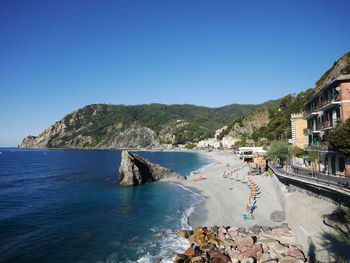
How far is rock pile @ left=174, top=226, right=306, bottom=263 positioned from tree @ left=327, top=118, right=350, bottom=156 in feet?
28.6

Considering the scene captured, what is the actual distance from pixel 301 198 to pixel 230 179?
23.8m

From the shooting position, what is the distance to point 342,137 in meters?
20.3

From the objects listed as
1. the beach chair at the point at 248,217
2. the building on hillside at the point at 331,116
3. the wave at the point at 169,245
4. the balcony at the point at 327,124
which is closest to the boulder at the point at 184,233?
the wave at the point at 169,245

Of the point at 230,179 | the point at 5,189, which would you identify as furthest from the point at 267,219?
the point at 5,189

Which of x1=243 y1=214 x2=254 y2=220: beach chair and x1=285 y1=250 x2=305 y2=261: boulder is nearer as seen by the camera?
x1=285 y1=250 x2=305 y2=261: boulder

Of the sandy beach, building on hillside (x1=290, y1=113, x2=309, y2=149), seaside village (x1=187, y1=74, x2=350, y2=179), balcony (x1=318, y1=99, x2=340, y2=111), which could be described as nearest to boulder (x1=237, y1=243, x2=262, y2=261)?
the sandy beach

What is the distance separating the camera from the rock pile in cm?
1528

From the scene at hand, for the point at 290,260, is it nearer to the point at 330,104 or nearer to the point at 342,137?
the point at 342,137

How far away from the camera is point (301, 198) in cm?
2275

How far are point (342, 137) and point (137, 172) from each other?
34.9 meters

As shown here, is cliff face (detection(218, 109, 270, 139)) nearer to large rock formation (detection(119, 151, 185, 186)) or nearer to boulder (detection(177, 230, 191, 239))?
large rock formation (detection(119, 151, 185, 186))

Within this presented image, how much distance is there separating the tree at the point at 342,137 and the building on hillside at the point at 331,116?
9.53 ft

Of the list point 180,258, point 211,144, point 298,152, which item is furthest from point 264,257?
point 211,144

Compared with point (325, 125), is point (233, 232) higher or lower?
lower
